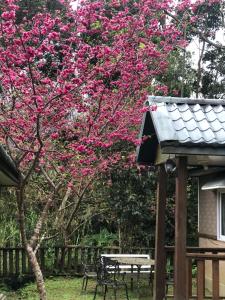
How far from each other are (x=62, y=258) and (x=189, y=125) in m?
7.93

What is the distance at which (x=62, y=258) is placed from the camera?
510 inches

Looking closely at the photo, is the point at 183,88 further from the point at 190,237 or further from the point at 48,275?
the point at 48,275

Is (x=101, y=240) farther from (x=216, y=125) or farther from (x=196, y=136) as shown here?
(x=196, y=136)

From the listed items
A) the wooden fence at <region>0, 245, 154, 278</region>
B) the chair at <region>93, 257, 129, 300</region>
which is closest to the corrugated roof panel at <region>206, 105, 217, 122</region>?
the chair at <region>93, 257, 129, 300</region>

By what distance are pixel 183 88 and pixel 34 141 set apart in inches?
393

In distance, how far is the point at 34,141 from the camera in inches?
304

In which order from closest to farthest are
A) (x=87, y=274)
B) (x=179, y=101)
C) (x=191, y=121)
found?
(x=191, y=121) < (x=179, y=101) < (x=87, y=274)

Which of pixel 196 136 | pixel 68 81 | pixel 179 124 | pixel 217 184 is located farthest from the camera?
pixel 217 184

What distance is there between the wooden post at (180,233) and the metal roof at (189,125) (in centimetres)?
43

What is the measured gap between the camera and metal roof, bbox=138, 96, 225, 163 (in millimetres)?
5703

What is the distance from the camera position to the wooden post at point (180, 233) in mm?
5918

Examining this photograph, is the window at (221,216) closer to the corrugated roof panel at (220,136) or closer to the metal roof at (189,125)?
the metal roof at (189,125)

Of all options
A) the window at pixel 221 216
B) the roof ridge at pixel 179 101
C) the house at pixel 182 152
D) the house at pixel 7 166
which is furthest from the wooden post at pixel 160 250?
the window at pixel 221 216

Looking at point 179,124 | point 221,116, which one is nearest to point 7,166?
point 179,124
